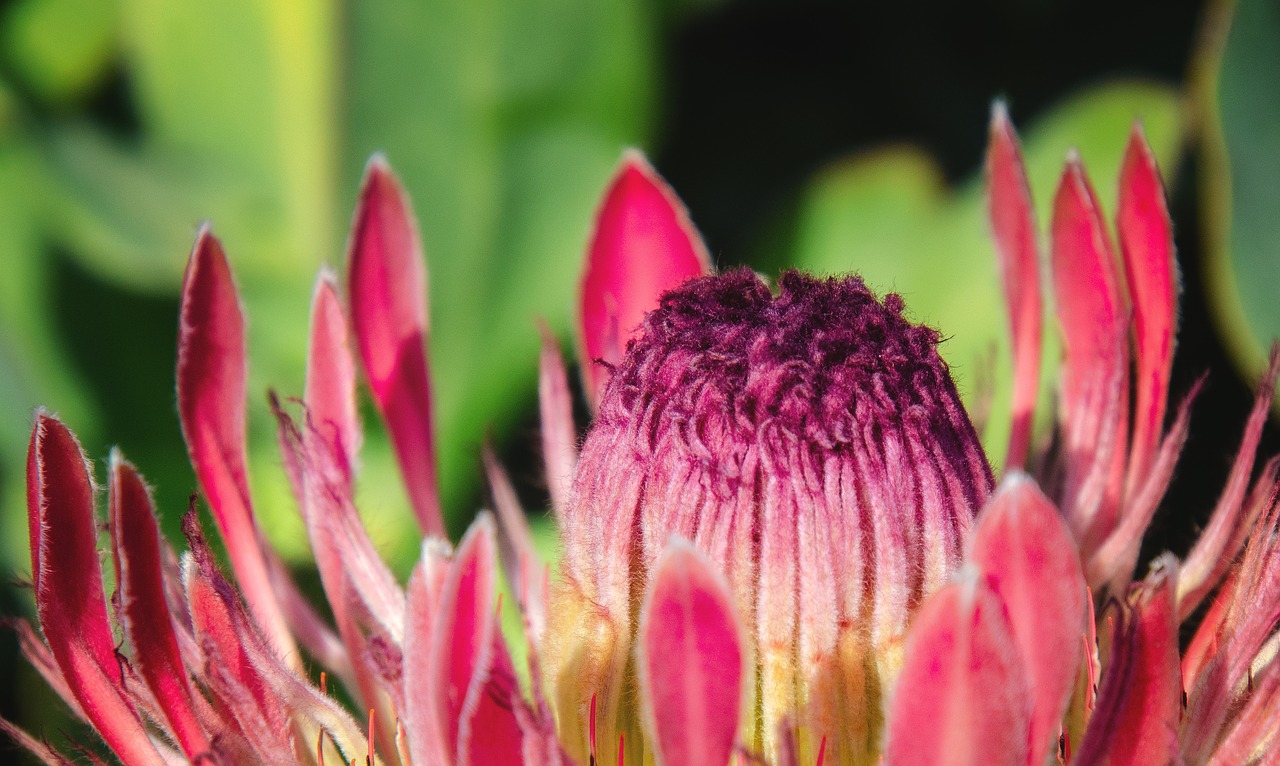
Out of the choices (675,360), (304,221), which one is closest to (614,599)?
(675,360)

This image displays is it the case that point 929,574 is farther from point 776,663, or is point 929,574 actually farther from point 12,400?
point 12,400

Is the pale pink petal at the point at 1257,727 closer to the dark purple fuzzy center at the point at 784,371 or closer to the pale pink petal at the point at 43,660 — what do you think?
the dark purple fuzzy center at the point at 784,371

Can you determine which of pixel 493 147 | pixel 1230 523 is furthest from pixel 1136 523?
pixel 493 147

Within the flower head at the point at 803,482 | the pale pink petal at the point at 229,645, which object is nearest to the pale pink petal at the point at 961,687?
the flower head at the point at 803,482

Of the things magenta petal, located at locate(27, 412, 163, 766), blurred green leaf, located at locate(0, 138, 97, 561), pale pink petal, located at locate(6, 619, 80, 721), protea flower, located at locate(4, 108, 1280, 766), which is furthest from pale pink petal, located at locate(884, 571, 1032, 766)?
blurred green leaf, located at locate(0, 138, 97, 561)

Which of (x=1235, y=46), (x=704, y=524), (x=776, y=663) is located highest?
(x=1235, y=46)

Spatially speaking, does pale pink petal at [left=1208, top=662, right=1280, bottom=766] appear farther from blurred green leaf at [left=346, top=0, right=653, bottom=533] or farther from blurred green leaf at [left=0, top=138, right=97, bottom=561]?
blurred green leaf at [left=0, top=138, right=97, bottom=561]
